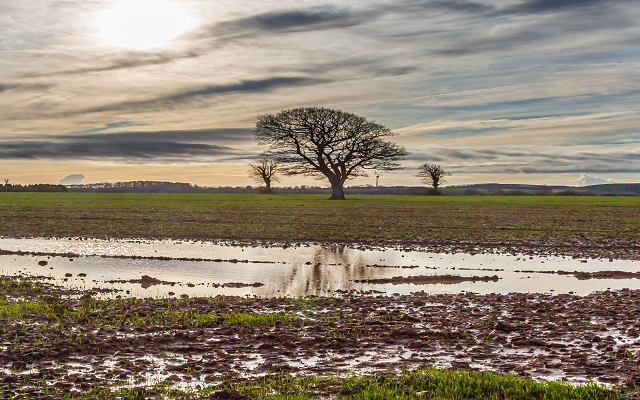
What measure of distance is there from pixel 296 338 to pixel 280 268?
7.85 m

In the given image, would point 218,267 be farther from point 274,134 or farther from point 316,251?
point 274,134

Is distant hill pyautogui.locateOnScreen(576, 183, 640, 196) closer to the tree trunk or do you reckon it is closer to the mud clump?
the tree trunk

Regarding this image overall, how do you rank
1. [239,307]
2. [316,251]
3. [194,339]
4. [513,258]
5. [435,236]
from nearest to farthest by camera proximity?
[194,339] < [239,307] < [513,258] < [316,251] < [435,236]

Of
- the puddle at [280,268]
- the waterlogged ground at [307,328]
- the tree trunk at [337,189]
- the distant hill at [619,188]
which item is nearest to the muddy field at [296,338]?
the waterlogged ground at [307,328]

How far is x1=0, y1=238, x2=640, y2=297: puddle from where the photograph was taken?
13.1 metres

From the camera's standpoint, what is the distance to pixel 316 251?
20.3m

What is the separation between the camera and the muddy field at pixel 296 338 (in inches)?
265

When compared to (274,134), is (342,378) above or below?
below

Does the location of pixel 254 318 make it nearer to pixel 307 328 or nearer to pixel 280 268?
pixel 307 328

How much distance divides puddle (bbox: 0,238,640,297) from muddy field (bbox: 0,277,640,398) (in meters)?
1.70

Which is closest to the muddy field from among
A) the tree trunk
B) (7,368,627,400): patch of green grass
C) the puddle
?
(7,368,627,400): patch of green grass

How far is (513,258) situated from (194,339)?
13.4 metres

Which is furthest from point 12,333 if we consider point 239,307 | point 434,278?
point 434,278

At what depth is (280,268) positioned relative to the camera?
16.1 meters
